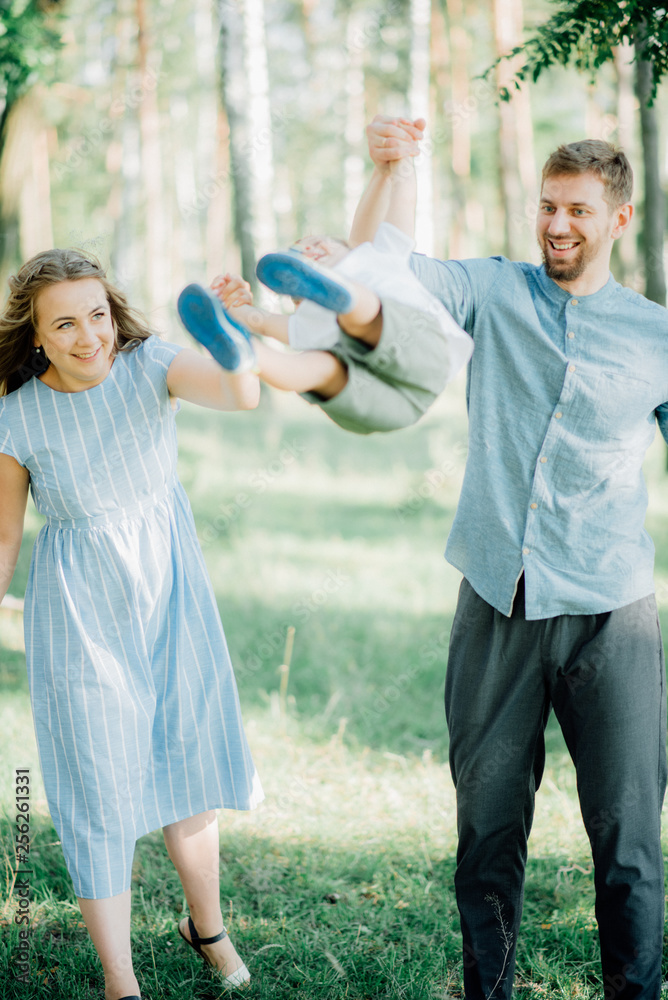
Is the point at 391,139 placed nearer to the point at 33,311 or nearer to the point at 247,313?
the point at 247,313

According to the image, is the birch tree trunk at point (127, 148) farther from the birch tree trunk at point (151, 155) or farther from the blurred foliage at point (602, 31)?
the blurred foliage at point (602, 31)

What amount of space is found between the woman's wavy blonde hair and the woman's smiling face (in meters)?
0.03

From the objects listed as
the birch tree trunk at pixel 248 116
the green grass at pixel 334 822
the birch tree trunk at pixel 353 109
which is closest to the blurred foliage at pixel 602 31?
the green grass at pixel 334 822

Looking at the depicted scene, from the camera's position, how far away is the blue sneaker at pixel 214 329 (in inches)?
68.2

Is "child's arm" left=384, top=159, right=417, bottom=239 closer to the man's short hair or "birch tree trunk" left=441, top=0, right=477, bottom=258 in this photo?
the man's short hair

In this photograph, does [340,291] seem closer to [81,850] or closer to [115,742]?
A: [115,742]

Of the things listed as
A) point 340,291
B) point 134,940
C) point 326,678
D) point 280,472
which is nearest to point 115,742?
point 134,940

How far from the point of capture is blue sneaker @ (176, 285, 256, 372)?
1.73 m

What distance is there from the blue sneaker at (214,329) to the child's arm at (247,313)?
0.35ft

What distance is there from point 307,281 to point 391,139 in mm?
655

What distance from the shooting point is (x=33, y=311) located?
235cm

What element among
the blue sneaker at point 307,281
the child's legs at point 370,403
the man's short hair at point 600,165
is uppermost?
the man's short hair at point 600,165

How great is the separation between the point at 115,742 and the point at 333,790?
66.2 inches

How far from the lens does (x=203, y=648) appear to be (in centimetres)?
265
